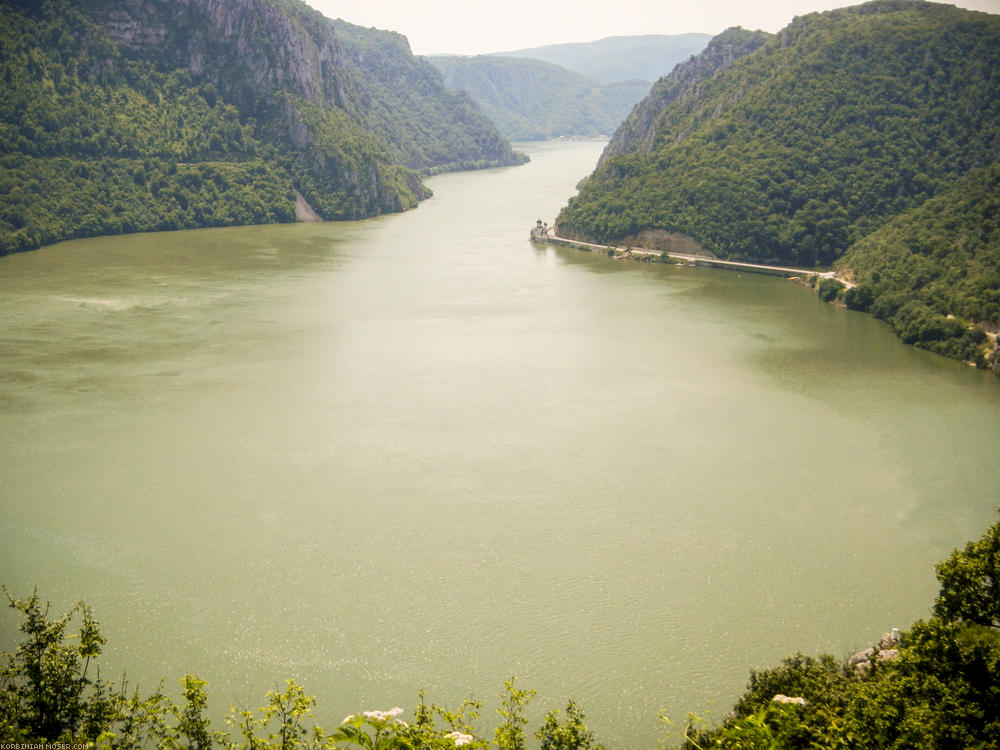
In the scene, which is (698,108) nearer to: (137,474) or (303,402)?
(303,402)

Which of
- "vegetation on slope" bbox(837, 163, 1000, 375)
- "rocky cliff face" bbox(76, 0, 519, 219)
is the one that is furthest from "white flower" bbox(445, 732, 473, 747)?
"rocky cliff face" bbox(76, 0, 519, 219)

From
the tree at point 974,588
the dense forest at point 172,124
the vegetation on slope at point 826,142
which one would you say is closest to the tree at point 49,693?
the tree at point 974,588

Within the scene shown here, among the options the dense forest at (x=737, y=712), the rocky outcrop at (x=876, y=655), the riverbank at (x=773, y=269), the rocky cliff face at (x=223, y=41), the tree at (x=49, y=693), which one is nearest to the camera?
the dense forest at (x=737, y=712)

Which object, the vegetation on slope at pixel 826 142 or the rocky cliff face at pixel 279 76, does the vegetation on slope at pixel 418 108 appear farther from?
the vegetation on slope at pixel 826 142

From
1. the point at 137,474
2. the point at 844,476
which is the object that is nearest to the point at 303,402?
the point at 137,474

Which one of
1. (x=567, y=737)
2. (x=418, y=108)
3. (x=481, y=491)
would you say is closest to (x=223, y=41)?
(x=418, y=108)

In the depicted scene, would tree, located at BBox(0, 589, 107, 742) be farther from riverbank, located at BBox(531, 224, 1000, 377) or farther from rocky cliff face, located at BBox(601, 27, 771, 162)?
rocky cliff face, located at BBox(601, 27, 771, 162)

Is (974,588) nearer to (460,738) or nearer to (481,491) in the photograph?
(460,738)
